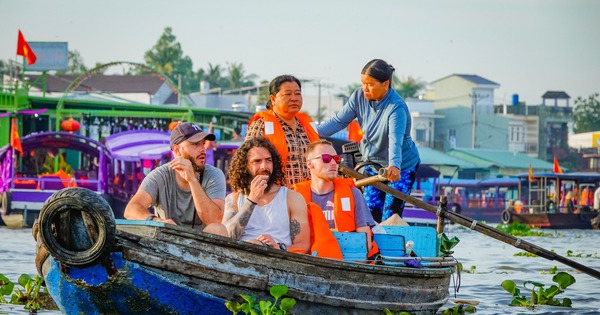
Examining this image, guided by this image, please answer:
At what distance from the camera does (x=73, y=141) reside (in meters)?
29.2

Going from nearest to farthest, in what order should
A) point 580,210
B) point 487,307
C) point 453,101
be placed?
point 487,307 → point 580,210 → point 453,101

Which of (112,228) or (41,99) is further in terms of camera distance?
(41,99)

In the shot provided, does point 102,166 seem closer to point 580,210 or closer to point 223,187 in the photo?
point 580,210

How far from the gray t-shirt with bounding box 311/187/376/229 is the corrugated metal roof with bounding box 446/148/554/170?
5318 centimetres

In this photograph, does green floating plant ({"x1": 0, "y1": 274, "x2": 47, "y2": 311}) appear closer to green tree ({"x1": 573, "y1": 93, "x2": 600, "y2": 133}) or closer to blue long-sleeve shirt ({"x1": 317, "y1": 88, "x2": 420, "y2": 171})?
blue long-sleeve shirt ({"x1": 317, "y1": 88, "x2": 420, "y2": 171})

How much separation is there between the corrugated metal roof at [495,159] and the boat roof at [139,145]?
99.2 feet

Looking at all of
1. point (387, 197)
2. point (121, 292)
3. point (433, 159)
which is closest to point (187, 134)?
point (121, 292)

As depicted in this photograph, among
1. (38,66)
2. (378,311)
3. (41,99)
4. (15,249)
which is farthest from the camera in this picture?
(38,66)

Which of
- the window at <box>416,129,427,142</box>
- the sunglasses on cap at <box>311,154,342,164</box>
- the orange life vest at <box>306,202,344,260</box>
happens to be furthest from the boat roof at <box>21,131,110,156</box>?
the window at <box>416,129,427,142</box>

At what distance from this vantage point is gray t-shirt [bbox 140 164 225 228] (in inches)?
277

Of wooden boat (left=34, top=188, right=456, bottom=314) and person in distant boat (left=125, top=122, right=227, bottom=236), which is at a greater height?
person in distant boat (left=125, top=122, right=227, bottom=236)

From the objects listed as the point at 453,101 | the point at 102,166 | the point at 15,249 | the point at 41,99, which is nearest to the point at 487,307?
the point at 15,249

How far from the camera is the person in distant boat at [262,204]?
665 cm

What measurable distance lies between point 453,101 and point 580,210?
35001 millimetres
